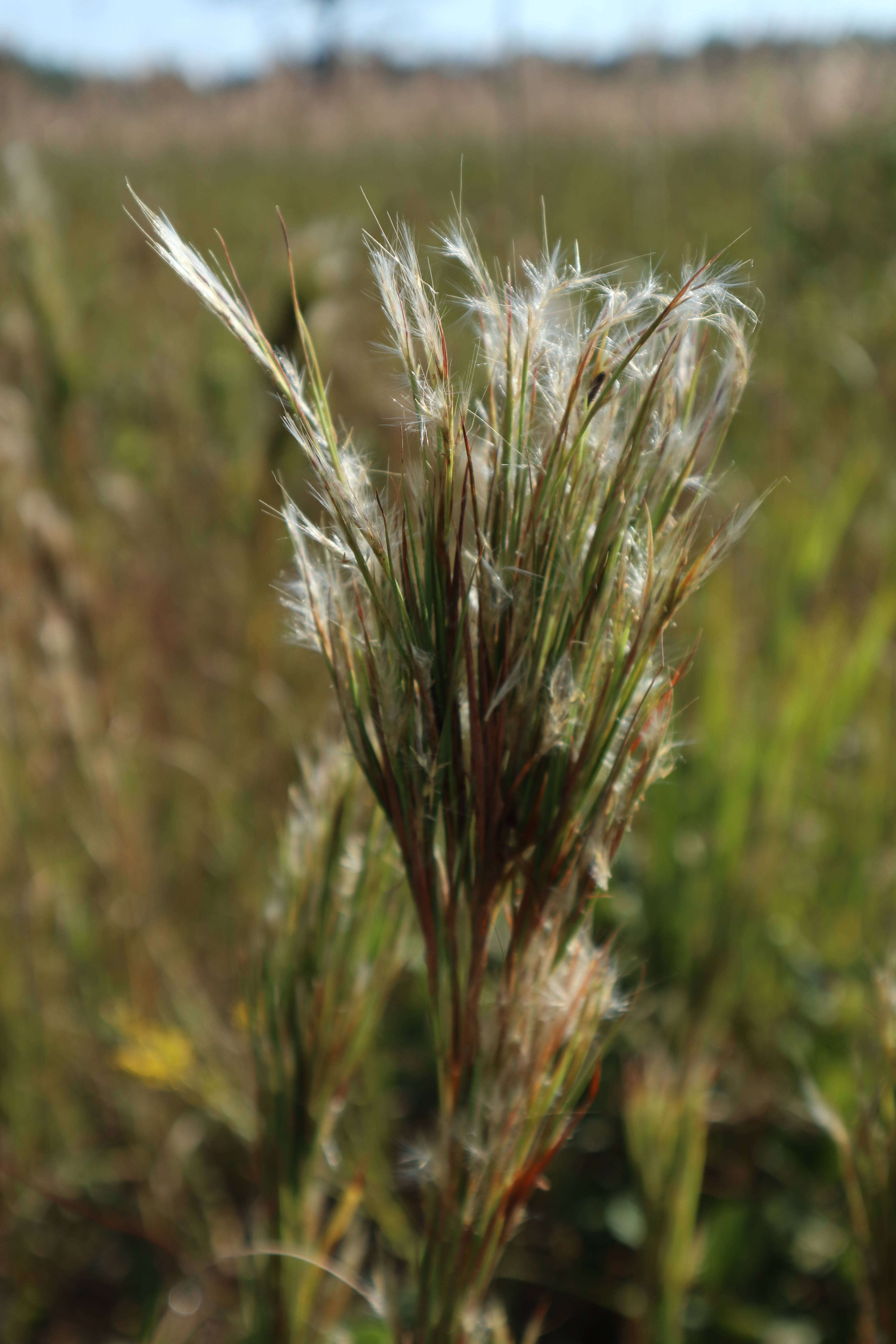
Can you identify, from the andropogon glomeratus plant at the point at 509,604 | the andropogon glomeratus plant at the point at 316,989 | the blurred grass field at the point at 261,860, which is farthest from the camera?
the blurred grass field at the point at 261,860

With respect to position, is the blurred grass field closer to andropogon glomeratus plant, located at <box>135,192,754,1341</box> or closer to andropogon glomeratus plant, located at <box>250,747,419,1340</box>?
andropogon glomeratus plant, located at <box>250,747,419,1340</box>

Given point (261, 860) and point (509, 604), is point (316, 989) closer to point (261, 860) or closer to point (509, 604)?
point (509, 604)

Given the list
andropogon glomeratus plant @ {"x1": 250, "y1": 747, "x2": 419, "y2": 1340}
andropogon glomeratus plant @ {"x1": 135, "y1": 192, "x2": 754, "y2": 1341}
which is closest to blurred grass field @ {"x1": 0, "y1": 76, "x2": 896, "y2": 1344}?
andropogon glomeratus plant @ {"x1": 250, "y1": 747, "x2": 419, "y2": 1340}

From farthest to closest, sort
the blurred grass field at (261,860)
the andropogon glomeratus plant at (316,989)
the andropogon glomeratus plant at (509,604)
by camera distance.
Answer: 1. the blurred grass field at (261,860)
2. the andropogon glomeratus plant at (316,989)
3. the andropogon glomeratus plant at (509,604)

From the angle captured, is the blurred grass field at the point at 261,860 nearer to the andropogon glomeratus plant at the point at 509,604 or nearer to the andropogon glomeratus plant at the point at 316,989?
the andropogon glomeratus plant at the point at 316,989

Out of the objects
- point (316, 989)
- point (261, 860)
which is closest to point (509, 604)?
point (316, 989)

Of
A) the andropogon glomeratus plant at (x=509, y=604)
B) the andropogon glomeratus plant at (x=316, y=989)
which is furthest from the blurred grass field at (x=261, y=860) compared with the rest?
the andropogon glomeratus plant at (x=509, y=604)
